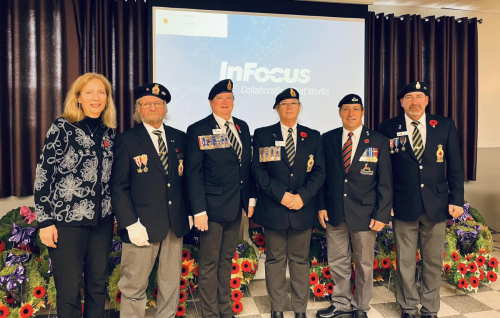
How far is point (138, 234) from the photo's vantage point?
6.55 ft

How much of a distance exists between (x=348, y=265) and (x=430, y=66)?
294cm

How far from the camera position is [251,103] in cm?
375

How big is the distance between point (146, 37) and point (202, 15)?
614 millimetres

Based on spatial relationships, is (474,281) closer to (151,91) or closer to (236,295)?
(236,295)

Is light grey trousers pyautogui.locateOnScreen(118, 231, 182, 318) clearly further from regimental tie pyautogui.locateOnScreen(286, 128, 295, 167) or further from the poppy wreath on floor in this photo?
regimental tie pyautogui.locateOnScreen(286, 128, 295, 167)

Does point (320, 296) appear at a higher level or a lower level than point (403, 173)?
lower

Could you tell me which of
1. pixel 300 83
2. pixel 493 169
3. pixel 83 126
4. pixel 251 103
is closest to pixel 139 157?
pixel 83 126

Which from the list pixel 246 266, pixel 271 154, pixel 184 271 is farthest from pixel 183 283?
pixel 271 154

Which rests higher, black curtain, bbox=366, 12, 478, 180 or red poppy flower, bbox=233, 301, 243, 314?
black curtain, bbox=366, 12, 478, 180

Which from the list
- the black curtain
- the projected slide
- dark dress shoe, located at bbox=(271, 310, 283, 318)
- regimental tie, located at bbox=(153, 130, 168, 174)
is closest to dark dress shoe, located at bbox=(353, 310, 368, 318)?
dark dress shoe, located at bbox=(271, 310, 283, 318)

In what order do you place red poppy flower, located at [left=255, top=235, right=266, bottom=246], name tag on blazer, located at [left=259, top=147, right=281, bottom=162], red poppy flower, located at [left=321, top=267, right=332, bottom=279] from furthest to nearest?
red poppy flower, located at [left=255, top=235, right=266, bottom=246] < red poppy flower, located at [left=321, top=267, right=332, bottom=279] < name tag on blazer, located at [left=259, top=147, right=281, bottom=162]

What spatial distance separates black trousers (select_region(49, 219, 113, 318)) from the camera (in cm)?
183

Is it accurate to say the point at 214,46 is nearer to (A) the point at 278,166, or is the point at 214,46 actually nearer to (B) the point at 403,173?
(A) the point at 278,166

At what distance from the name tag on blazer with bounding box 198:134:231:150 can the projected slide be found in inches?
57.8
